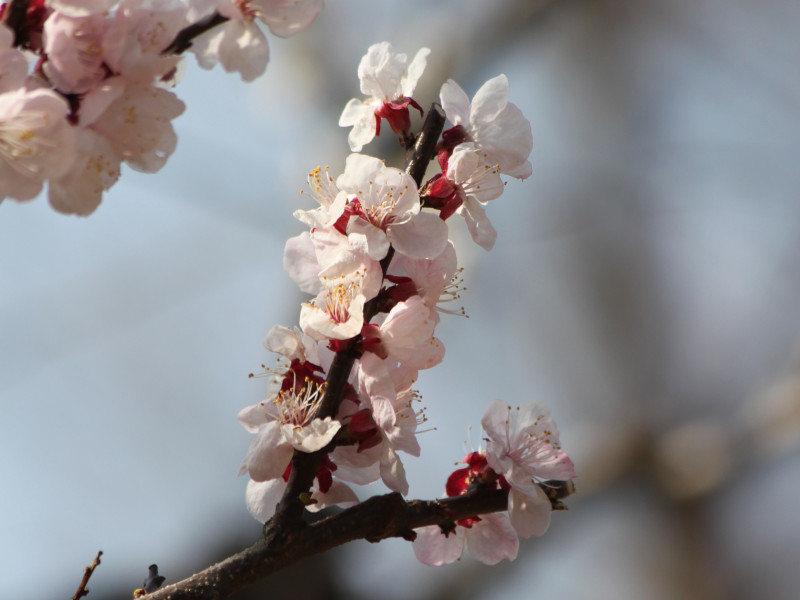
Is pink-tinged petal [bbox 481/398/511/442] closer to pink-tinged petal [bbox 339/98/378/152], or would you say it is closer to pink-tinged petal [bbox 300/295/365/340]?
pink-tinged petal [bbox 300/295/365/340]

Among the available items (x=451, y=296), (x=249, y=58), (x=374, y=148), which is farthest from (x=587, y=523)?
(x=249, y=58)

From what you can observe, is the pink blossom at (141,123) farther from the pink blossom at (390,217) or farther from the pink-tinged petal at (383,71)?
the pink-tinged petal at (383,71)

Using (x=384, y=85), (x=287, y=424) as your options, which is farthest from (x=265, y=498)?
(x=384, y=85)

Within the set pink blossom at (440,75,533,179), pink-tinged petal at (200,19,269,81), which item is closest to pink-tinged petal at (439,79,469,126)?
pink blossom at (440,75,533,179)

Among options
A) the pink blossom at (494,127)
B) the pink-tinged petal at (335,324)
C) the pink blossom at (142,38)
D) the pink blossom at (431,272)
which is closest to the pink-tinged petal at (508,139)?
the pink blossom at (494,127)

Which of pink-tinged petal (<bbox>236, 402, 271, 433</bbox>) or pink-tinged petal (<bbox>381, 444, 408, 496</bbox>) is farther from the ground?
pink-tinged petal (<bbox>236, 402, 271, 433</bbox>)

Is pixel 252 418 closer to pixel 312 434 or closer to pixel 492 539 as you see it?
pixel 312 434
